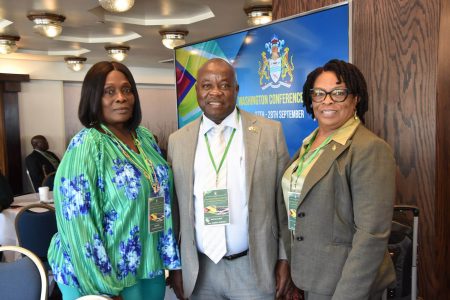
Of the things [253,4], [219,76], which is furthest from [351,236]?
[253,4]

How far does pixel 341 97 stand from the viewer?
1542 mm

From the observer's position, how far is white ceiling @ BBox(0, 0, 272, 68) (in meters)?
4.75

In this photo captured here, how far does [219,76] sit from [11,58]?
7.87m

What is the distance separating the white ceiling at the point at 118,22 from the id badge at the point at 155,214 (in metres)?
3.51

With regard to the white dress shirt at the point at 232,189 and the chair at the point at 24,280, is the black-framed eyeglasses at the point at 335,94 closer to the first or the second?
the white dress shirt at the point at 232,189

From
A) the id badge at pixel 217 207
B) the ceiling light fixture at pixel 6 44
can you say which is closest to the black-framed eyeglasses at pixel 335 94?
the id badge at pixel 217 207

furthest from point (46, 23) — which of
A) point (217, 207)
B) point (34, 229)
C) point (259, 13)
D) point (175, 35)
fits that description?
point (217, 207)

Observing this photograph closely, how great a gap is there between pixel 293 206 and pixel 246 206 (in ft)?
0.78

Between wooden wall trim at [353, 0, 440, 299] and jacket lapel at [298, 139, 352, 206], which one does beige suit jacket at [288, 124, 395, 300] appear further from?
wooden wall trim at [353, 0, 440, 299]

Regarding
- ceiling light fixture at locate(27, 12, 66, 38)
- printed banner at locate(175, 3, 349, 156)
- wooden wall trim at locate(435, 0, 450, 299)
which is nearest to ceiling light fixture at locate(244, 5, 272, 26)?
printed banner at locate(175, 3, 349, 156)

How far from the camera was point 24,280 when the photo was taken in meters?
1.64

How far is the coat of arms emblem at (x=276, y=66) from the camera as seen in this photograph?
2812 millimetres

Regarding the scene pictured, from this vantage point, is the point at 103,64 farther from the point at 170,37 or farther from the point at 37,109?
the point at 37,109

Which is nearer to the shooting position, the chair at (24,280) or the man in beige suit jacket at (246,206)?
the chair at (24,280)
